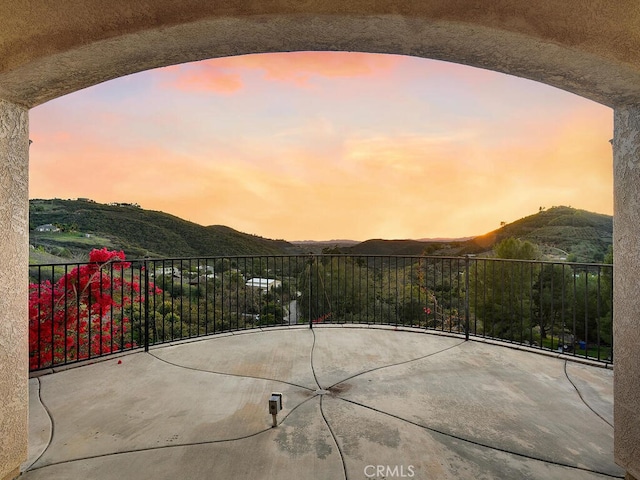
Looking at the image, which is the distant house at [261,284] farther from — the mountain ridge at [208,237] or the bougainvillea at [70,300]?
the bougainvillea at [70,300]

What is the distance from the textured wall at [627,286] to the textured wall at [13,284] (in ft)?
9.22

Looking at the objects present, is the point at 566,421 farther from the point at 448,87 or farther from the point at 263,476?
the point at 448,87

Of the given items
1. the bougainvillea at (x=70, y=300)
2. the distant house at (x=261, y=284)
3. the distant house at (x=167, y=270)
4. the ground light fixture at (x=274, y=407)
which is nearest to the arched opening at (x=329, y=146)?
the bougainvillea at (x=70, y=300)

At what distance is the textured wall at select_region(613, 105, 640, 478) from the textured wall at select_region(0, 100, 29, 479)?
9.22 ft

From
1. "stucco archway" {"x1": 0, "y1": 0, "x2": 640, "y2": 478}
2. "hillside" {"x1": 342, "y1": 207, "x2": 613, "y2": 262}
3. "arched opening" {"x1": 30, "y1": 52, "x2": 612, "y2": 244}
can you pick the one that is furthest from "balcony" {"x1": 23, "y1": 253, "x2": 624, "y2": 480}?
"hillside" {"x1": 342, "y1": 207, "x2": 613, "y2": 262}

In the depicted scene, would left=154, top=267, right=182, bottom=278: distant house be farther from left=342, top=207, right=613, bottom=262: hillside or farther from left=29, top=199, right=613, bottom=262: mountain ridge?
left=342, top=207, right=613, bottom=262: hillside

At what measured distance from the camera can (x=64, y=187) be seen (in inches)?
288

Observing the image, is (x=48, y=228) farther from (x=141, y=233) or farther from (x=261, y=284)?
(x=261, y=284)

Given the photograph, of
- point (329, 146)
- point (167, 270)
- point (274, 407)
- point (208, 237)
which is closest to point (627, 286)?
point (274, 407)

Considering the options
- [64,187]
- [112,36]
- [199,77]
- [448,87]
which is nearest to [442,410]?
[112,36]

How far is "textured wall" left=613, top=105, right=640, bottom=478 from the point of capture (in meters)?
1.41

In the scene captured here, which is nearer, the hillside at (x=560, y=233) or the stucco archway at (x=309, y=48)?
the stucco archway at (x=309, y=48)

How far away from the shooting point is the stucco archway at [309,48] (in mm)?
1182

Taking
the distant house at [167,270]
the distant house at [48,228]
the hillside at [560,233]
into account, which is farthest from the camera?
the hillside at [560,233]
